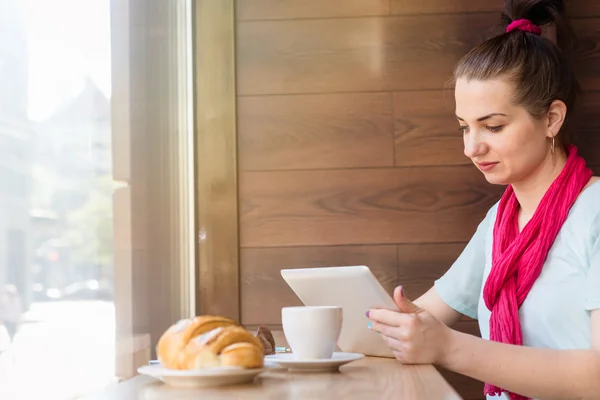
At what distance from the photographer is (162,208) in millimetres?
1721

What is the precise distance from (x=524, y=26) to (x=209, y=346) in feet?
2.94

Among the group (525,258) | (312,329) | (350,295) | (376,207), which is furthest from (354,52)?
(312,329)

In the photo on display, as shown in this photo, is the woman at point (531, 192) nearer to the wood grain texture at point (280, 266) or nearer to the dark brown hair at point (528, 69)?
the dark brown hair at point (528, 69)

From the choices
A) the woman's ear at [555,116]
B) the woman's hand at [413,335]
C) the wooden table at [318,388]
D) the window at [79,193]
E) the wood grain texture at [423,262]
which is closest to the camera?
the wooden table at [318,388]

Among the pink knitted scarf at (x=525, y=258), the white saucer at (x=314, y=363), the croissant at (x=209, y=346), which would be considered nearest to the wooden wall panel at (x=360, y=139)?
the pink knitted scarf at (x=525, y=258)

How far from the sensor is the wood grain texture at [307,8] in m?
2.07

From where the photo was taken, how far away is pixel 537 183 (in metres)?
1.41

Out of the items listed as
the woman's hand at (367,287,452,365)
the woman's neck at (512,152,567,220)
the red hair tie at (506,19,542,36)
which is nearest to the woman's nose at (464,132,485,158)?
the woman's neck at (512,152,567,220)

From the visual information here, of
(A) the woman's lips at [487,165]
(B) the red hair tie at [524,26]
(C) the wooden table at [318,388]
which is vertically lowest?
(C) the wooden table at [318,388]

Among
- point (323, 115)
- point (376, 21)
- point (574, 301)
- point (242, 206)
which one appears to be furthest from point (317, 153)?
point (574, 301)

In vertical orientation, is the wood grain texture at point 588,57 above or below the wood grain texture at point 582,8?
below

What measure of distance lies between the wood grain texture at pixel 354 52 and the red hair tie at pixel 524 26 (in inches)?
22.6

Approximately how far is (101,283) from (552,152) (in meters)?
0.76

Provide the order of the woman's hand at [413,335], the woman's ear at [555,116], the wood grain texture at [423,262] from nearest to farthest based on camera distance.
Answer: the woman's hand at [413,335]
the woman's ear at [555,116]
the wood grain texture at [423,262]
